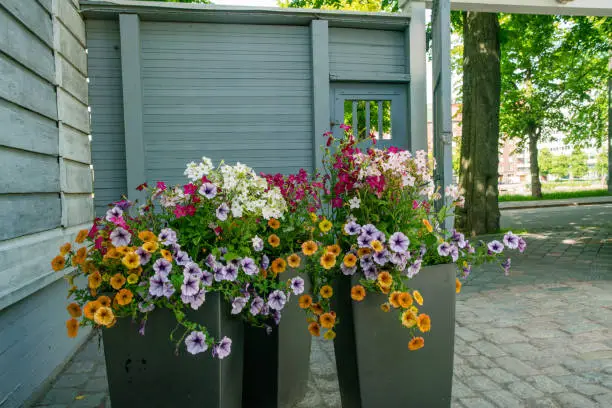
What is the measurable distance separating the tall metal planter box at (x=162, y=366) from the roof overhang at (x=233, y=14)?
376cm

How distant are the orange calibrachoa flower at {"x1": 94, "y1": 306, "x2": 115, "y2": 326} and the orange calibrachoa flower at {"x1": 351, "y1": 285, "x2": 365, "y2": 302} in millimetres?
880

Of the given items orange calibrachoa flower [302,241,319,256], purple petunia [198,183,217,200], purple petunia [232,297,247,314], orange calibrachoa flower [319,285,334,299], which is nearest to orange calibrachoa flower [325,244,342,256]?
orange calibrachoa flower [302,241,319,256]

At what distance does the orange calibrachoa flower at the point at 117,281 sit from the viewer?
5.66 feet

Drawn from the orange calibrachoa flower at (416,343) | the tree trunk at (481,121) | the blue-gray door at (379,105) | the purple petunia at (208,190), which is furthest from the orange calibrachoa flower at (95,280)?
the tree trunk at (481,121)

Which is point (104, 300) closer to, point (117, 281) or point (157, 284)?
point (117, 281)

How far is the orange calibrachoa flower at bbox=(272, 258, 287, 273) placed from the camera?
80.7 inches

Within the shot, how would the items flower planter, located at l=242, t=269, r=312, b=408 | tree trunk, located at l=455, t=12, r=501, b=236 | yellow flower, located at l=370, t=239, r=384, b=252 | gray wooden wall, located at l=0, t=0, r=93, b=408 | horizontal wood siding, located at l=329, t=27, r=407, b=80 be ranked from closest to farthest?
yellow flower, located at l=370, t=239, r=384, b=252 → flower planter, located at l=242, t=269, r=312, b=408 → gray wooden wall, located at l=0, t=0, r=93, b=408 → horizontal wood siding, located at l=329, t=27, r=407, b=80 → tree trunk, located at l=455, t=12, r=501, b=236

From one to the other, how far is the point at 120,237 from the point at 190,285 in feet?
1.14

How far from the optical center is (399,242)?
190 centimetres

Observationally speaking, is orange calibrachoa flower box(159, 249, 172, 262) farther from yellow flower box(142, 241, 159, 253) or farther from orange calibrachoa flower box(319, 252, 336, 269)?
orange calibrachoa flower box(319, 252, 336, 269)

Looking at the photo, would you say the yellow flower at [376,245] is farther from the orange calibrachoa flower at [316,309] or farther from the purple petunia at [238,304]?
the purple petunia at [238,304]

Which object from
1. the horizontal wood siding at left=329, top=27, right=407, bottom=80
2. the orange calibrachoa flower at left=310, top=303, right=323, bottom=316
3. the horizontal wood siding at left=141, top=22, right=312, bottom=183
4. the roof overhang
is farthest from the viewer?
the horizontal wood siding at left=329, top=27, right=407, bottom=80

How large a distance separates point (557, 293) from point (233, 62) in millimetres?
3899

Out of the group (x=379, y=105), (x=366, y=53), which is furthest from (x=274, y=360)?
(x=366, y=53)
